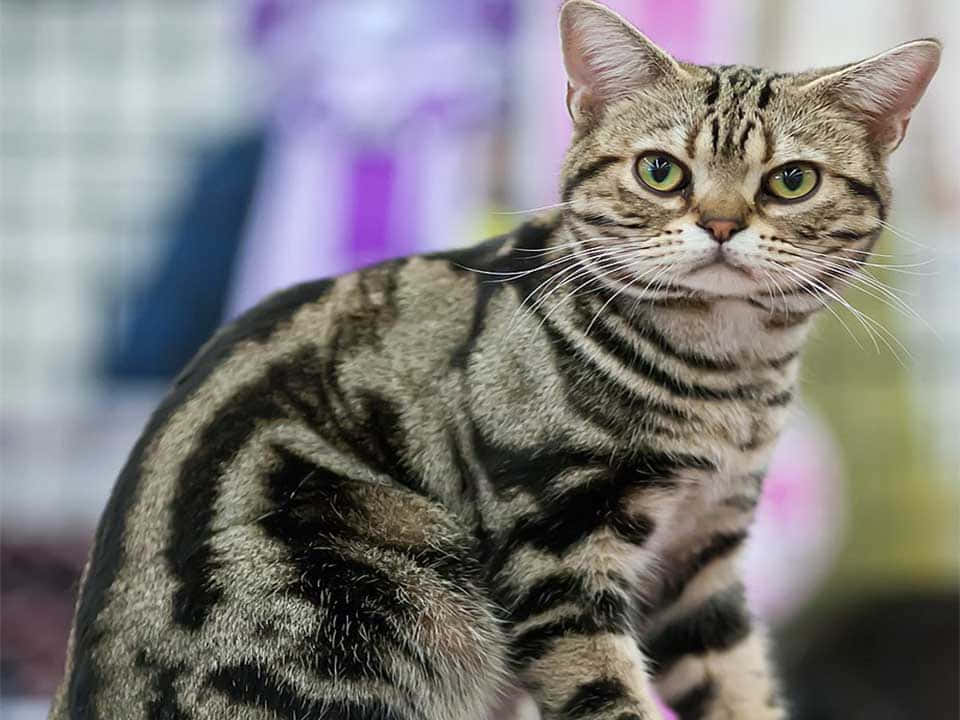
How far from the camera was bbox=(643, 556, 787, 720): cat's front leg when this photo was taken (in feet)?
4.53

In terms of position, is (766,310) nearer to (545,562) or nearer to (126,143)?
(545,562)

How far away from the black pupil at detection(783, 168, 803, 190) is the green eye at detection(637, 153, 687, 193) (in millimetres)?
94

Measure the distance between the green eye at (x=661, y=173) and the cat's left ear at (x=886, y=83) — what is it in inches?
6.1

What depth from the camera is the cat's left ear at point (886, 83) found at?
1.23m

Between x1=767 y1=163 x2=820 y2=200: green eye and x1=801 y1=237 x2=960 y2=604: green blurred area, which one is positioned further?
x1=801 y1=237 x2=960 y2=604: green blurred area

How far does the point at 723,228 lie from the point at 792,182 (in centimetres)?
10

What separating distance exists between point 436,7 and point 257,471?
7.28ft

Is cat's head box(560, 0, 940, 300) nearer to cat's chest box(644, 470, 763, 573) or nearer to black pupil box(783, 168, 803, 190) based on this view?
black pupil box(783, 168, 803, 190)

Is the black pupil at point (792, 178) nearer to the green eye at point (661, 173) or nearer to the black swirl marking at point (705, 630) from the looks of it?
the green eye at point (661, 173)

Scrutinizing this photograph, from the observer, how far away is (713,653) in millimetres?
1393

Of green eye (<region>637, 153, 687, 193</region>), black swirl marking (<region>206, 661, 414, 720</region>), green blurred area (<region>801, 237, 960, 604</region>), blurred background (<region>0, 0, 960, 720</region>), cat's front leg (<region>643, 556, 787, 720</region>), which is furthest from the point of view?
green blurred area (<region>801, 237, 960, 604</region>)

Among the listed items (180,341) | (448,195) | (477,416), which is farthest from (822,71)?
(180,341)

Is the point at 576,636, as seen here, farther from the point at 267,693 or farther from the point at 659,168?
the point at 659,168

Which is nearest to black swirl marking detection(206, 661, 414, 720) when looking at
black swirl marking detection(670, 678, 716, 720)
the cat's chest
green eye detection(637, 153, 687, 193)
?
the cat's chest
